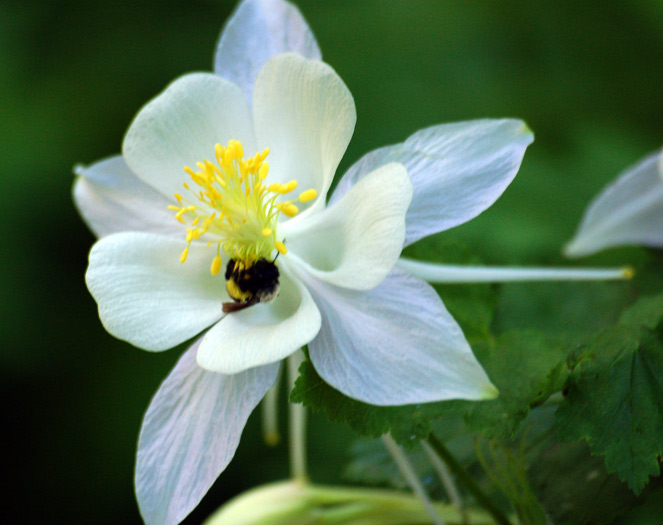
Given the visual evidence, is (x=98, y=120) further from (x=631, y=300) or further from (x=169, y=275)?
(x=631, y=300)

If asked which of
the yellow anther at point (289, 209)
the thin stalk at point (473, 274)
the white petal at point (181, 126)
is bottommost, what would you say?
the thin stalk at point (473, 274)

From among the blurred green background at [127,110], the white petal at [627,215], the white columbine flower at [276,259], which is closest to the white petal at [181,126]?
the white columbine flower at [276,259]

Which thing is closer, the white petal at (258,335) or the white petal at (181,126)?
the white petal at (258,335)

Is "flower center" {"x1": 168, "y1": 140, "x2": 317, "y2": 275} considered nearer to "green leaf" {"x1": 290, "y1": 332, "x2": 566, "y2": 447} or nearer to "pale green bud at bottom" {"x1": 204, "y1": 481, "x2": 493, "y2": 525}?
"green leaf" {"x1": 290, "y1": 332, "x2": 566, "y2": 447}

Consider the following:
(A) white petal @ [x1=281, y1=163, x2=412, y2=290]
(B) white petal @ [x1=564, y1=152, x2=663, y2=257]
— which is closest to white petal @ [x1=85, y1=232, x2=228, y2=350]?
(A) white petal @ [x1=281, y1=163, x2=412, y2=290]

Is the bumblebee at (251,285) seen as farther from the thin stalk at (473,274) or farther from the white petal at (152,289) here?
the thin stalk at (473,274)

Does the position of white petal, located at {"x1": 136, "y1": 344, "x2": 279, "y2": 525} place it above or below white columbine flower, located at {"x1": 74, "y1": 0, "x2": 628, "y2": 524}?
below

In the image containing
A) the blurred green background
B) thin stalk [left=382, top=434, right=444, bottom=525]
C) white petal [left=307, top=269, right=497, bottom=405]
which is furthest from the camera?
the blurred green background
